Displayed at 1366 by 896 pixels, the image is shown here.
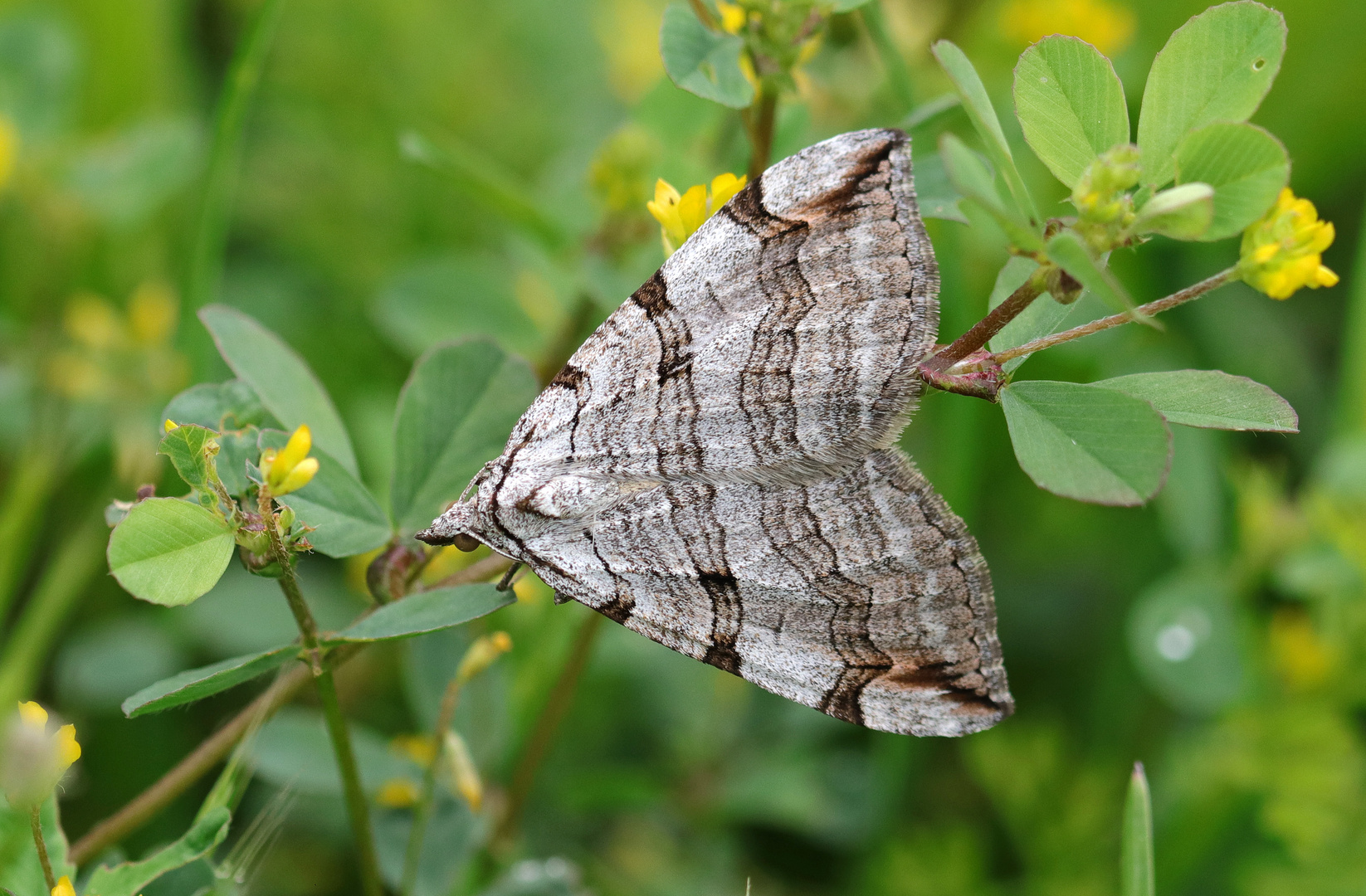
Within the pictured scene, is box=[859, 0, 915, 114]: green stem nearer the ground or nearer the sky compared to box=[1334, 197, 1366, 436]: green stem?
nearer the sky

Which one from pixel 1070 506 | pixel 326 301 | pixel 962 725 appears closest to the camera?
pixel 962 725

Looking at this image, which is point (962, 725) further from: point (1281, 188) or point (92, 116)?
point (92, 116)

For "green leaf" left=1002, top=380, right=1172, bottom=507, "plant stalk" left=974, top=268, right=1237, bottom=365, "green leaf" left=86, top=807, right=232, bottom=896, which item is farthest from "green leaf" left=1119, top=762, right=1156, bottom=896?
"green leaf" left=86, top=807, right=232, bottom=896

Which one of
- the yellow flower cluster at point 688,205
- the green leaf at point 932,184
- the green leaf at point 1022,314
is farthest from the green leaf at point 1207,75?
the yellow flower cluster at point 688,205

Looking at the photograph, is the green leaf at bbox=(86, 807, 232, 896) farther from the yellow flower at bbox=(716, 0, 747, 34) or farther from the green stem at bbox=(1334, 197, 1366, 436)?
the green stem at bbox=(1334, 197, 1366, 436)

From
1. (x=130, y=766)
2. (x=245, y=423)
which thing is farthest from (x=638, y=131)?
(x=130, y=766)

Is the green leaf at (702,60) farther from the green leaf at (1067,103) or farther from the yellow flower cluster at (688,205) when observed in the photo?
the green leaf at (1067,103)
